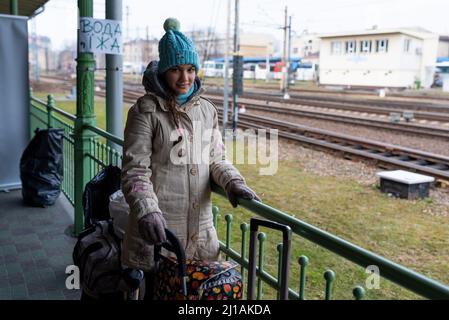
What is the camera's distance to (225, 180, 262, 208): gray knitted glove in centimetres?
223

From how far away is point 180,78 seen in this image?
226 cm

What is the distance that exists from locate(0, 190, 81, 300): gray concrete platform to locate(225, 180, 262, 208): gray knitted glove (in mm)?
2044

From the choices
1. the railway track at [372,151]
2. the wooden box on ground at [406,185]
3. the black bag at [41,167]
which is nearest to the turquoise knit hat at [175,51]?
the black bag at [41,167]

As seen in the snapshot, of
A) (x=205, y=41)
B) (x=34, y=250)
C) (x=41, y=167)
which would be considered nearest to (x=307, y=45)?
(x=205, y=41)

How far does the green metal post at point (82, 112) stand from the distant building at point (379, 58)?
35496mm

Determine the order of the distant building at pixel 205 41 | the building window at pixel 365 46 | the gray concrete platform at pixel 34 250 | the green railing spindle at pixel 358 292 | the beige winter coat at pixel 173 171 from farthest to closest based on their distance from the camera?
the building window at pixel 365 46, the distant building at pixel 205 41, the gray concrete platform at pixel 34 250, the beige winter coat at pixel 173 171, the green railing spindle at pixel 358 292

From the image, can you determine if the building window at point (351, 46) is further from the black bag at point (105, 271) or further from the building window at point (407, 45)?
the black bag at point (105, 271)

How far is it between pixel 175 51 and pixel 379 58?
38272 millimetres

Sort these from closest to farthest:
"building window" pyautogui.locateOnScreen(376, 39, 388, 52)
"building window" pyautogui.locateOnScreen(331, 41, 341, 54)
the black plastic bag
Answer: the black plastic bag, "building window" pyautogui.locateOnScreen(376, 39, 388, 52), "building window" pyautogui.locateOnScreen(331, 41, 341, 54)

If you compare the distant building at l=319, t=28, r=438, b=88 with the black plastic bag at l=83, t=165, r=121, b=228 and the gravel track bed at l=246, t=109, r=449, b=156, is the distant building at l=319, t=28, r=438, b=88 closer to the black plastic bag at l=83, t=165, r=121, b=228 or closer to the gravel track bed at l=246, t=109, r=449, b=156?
the gravel track bed at l=246, t=109, r=449, b=156

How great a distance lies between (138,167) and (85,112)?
271 cm

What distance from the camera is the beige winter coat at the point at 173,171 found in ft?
7.22

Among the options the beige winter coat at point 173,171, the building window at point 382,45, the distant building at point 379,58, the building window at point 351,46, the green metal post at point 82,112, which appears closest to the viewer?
the beige winter coat at point 173,171

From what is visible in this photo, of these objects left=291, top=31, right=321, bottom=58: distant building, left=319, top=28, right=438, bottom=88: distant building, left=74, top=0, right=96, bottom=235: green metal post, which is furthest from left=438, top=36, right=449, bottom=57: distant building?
left=74, top=0, right=96, bottom=235: green metal post
